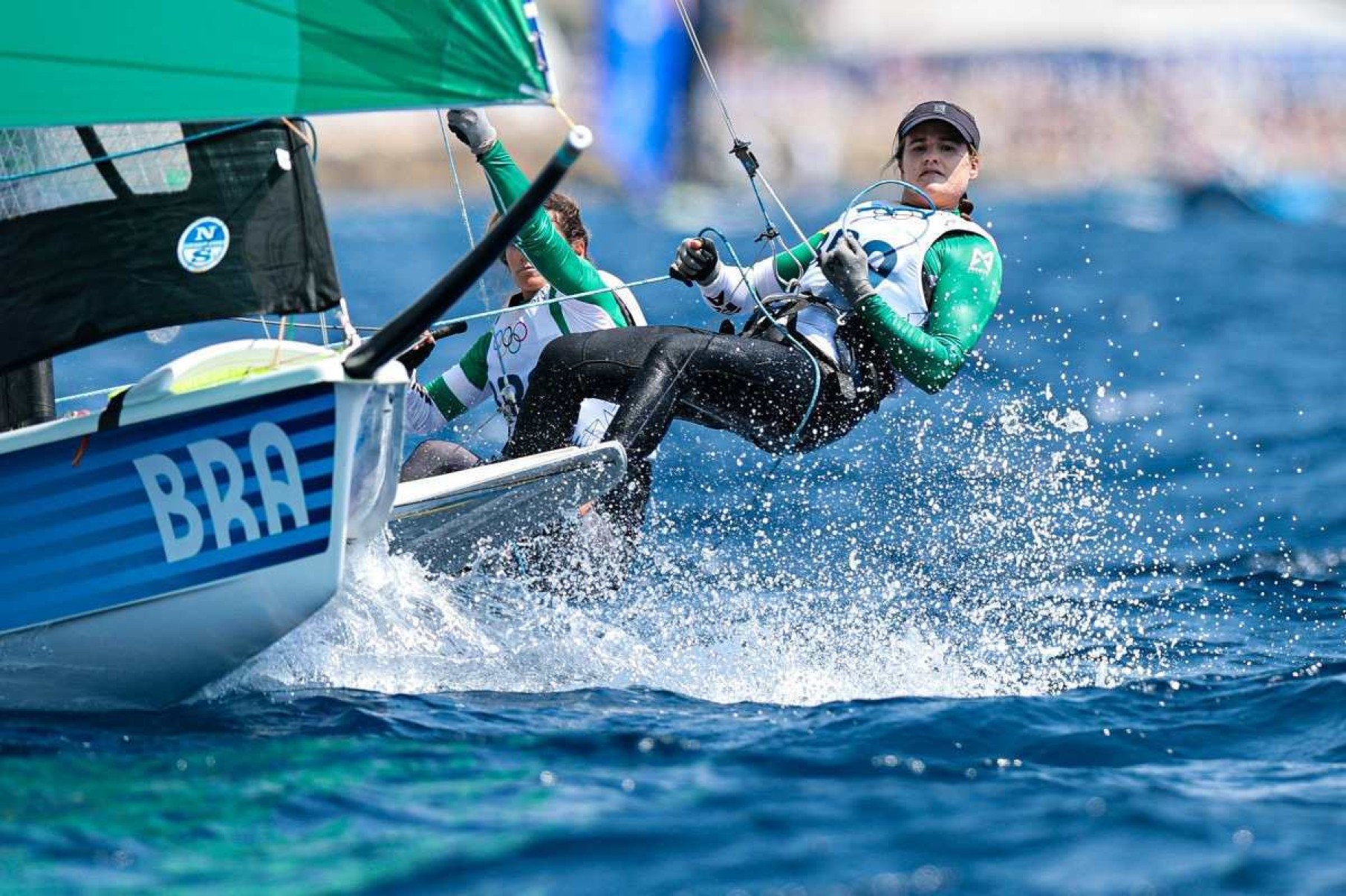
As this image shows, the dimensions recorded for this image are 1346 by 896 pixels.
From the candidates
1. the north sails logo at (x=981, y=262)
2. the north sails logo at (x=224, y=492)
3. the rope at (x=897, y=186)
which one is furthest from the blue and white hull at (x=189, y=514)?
the north sails logo at (x=981, y=262)

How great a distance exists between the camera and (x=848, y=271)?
173 inches

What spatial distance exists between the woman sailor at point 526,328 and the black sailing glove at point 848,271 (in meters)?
0.57

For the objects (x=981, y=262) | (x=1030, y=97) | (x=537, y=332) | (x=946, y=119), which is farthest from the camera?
(x=1030, y=97)

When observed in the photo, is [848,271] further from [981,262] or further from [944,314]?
[981,262]

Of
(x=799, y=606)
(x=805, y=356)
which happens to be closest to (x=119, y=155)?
(x=805, y=356)

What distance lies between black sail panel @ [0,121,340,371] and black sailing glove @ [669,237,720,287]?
101 cm

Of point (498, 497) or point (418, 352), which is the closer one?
point (498, 497)

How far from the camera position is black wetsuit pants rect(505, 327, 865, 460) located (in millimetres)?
4438

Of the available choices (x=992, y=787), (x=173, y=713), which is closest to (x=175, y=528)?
(x=173, y=713)

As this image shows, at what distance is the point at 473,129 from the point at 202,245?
84 cm

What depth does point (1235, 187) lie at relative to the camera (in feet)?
116

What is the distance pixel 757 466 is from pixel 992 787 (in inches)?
162

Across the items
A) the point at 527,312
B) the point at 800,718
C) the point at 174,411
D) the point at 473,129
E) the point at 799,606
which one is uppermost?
the point at 473,129

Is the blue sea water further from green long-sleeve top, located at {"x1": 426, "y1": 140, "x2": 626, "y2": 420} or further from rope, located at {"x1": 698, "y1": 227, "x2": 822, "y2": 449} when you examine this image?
rope, located at {"x1": 698, "y1": 227, "x2": 822, "y2": 449}
